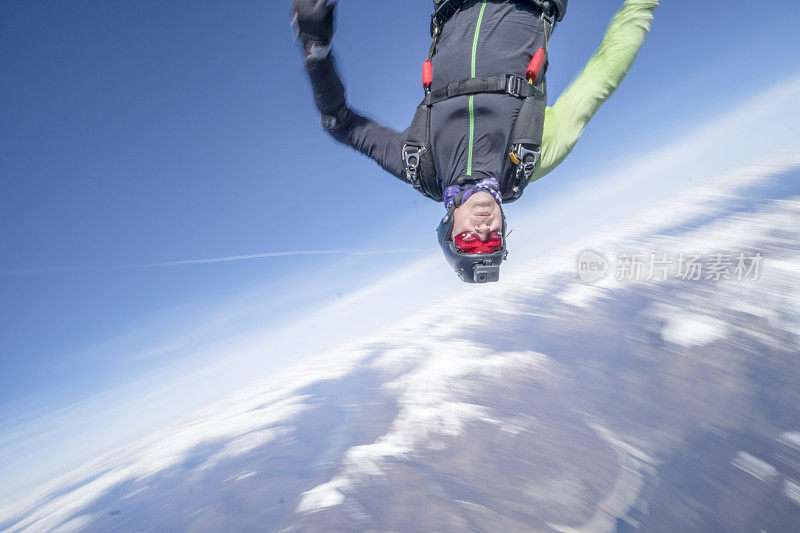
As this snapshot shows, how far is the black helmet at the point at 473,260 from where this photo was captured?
2.33 m

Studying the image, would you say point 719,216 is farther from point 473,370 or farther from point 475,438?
point 475,438

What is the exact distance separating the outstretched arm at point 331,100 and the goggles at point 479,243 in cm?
71

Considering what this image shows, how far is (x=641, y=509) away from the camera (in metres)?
52.5

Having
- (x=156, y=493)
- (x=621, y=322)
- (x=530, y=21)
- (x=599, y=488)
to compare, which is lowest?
(x=156, y=493)

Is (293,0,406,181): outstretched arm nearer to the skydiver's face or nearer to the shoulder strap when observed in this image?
the shoulder strap

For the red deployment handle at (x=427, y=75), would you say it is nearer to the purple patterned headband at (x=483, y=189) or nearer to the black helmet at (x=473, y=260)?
the purple patterned headband at (x=483, y=189)

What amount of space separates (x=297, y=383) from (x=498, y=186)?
10250 cm

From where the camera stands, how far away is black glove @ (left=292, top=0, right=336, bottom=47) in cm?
202

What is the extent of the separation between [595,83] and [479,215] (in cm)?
119

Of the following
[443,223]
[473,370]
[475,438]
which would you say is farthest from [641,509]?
[443,223]

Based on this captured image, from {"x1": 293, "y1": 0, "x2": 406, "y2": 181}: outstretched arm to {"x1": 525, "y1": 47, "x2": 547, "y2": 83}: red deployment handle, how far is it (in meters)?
0.99

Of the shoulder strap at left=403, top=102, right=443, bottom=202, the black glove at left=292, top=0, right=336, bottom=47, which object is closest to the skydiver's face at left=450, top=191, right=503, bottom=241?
the shoulder strap at left=403, top=102, right=443, bottom=202

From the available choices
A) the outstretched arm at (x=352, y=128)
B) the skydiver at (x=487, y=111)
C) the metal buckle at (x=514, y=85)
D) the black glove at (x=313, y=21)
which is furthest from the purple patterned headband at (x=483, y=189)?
the black glove at (x=313, y=21)

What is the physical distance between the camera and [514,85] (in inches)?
91.6
